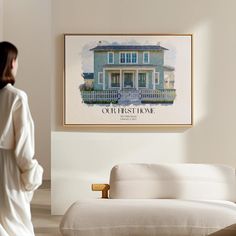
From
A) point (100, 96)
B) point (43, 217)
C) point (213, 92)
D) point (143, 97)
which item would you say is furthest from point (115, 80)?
point (43, 217)

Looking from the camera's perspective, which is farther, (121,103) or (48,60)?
(48,60)

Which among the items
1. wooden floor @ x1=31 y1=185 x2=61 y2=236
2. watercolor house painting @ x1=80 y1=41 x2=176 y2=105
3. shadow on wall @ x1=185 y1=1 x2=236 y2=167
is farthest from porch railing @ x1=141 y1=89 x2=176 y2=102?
wooden floor @ x1=31 y1=185 x2=61 y2=236

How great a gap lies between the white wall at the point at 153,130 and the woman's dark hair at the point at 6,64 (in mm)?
2985

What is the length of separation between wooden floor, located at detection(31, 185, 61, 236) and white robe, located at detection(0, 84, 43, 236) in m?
2.00

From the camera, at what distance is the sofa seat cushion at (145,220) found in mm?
3631

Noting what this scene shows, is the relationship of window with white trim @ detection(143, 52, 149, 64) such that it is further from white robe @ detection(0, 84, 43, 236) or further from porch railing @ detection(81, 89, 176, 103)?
white robe @ detection(0, 84, 43, 236)

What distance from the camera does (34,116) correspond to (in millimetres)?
11055

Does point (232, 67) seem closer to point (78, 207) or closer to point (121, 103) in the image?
point (121, 103)

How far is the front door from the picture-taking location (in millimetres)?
7064

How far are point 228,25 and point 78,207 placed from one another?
3.95 meters

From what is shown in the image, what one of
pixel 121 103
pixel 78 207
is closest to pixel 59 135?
pixel 121 103

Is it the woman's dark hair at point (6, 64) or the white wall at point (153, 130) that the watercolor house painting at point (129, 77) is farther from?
the woman's dark hair at point (6, 64)

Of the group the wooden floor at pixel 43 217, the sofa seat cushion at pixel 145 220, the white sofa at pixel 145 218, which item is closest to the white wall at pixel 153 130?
the wooden floor at pixel 43 217

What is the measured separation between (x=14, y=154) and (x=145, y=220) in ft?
3.29
